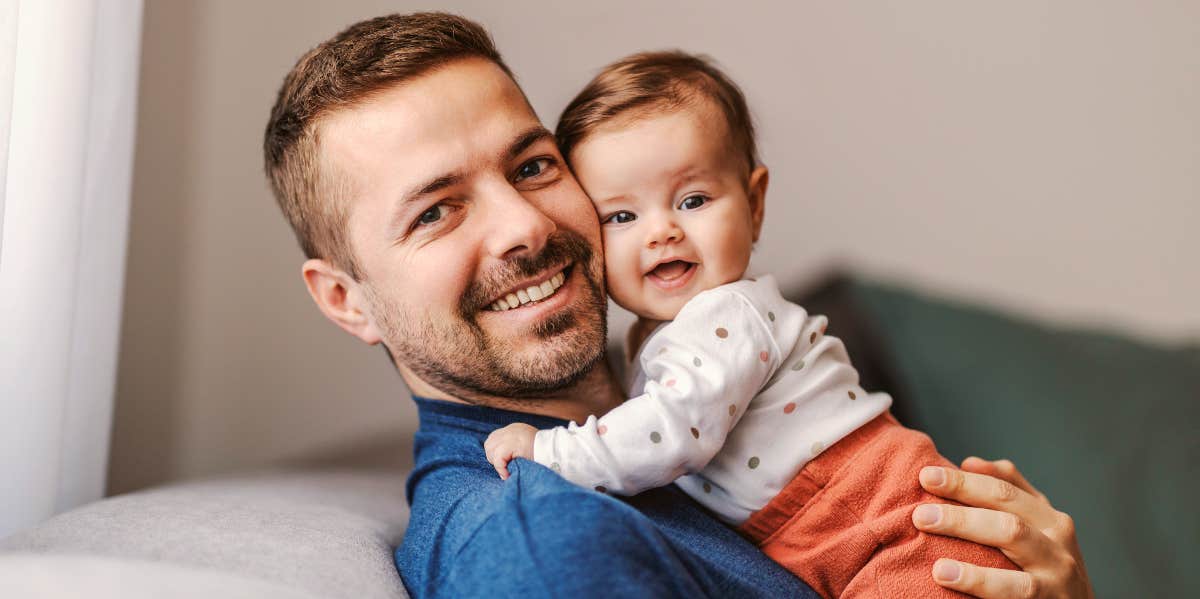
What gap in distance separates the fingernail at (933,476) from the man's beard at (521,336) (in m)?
0.46

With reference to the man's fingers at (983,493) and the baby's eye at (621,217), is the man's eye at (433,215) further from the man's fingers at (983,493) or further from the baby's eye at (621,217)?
the man's fingers at (983,493)

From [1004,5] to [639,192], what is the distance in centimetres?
217

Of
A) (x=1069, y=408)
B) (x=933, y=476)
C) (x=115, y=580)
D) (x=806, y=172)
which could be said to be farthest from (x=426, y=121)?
(x=1069, y=408)

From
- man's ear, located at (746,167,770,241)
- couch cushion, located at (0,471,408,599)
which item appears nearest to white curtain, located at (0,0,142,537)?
couch cushion, located at (0,471,408,599)

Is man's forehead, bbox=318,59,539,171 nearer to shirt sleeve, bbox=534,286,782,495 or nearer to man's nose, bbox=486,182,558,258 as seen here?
man's nose, bbox=486,182,558,258

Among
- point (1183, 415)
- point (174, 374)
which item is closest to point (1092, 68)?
point (1183, 415)

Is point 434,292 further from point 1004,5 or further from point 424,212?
point 1004,5

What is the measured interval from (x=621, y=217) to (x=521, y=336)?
223 millimetres

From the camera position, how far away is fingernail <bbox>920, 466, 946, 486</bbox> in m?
1.21

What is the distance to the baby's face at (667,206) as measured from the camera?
1309 mm

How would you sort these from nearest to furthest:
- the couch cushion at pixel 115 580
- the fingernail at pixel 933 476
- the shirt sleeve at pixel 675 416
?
the couch cushion at pixel 115 580
the shirt sleeve at pixel 675 416
the fingernail at pixel 933 476

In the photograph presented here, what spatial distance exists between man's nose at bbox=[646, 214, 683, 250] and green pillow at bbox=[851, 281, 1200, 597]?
4.41ft

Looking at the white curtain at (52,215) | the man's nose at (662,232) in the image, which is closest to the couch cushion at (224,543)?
the white curtain at (52,215)

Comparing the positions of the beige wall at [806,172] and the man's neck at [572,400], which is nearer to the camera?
the man's neck at [572,400]
